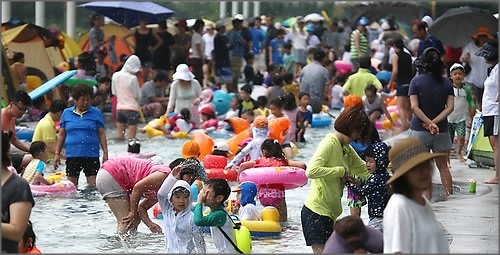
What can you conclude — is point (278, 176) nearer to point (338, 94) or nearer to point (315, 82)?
point (315, 82)

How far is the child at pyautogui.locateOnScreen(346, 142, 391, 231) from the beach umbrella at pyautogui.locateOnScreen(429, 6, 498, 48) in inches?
490

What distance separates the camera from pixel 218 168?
12.9 m

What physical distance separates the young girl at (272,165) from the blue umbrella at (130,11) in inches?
539

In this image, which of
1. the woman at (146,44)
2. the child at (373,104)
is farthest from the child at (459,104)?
the woman at (146,44)

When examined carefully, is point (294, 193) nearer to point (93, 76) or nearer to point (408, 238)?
point (408, 238)

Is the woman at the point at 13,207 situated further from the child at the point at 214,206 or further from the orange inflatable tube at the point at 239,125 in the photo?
the orange inflatable tube at the point at 239,125

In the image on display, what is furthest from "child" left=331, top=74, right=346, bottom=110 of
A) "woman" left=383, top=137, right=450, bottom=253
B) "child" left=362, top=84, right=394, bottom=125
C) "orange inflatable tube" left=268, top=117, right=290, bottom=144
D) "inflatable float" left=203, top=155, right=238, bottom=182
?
"woman" left=383, top=137, right=450, bottom=253

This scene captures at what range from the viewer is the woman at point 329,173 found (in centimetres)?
793

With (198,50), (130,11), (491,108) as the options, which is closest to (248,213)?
(491,108)

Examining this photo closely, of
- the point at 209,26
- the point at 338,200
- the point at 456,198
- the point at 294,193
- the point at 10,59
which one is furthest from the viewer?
the point at 209,26

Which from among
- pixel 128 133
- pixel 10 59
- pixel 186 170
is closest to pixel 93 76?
pixel 10 59

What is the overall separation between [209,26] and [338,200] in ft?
74.1

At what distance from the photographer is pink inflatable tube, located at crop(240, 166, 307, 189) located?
35.1 feet

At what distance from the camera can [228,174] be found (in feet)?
41.3
